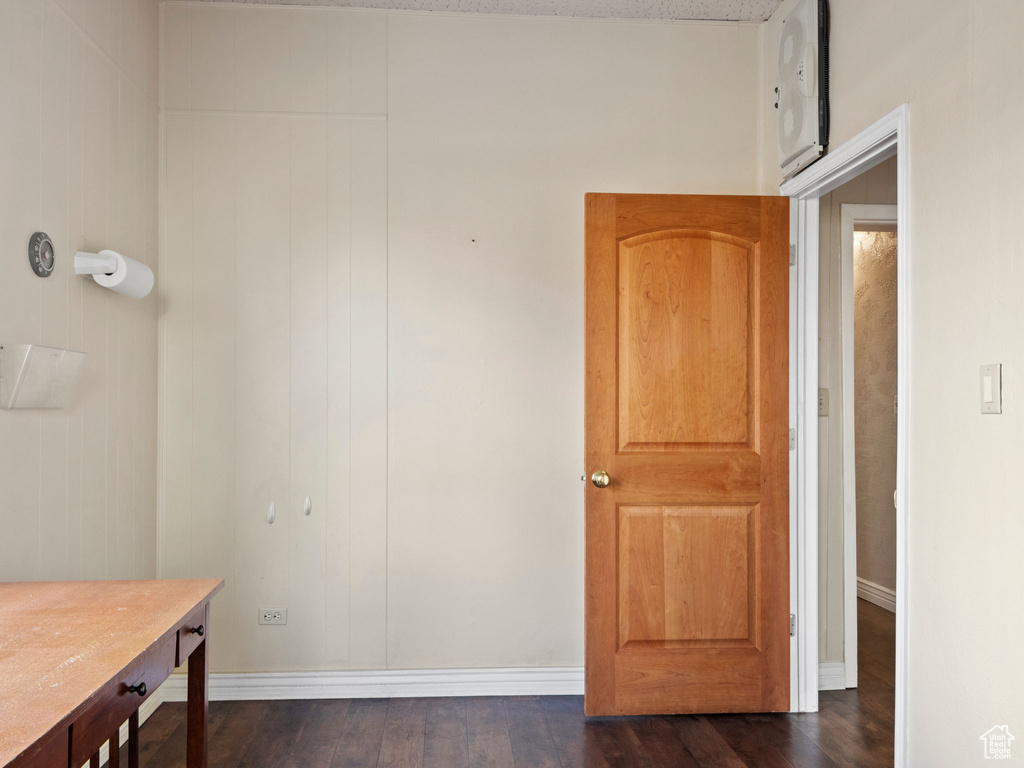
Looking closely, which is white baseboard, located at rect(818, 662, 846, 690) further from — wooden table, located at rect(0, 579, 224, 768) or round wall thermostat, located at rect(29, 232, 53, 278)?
round wall thermostat, located at rect(29, 232, 53, 278)

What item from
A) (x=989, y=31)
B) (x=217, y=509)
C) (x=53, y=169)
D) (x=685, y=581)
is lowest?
(x=685, y=581)

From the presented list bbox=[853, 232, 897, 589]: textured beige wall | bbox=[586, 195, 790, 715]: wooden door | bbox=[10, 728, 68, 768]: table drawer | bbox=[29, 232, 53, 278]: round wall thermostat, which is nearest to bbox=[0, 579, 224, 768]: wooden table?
bbox=[10, 728, 68, 768]: table drawer

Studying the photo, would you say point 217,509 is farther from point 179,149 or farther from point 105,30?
point 105,30

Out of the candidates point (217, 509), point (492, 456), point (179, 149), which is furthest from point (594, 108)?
point (217, 509)

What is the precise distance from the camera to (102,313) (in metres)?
2.56

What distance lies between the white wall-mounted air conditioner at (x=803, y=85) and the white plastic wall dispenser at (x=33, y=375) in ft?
8.28

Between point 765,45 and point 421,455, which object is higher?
A: point 765,45

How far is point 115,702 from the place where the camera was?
1314 mm

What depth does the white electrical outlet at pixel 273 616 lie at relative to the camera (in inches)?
118

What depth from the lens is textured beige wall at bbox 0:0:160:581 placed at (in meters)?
2.07

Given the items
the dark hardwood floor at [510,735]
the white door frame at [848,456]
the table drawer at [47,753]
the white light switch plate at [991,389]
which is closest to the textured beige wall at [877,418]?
the white door frame at [848,456]

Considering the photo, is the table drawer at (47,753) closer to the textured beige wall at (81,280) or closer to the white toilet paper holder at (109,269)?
the textured beige wall at (81,280)

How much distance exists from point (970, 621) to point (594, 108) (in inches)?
91.2

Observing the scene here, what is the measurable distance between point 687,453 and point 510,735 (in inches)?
48.2
